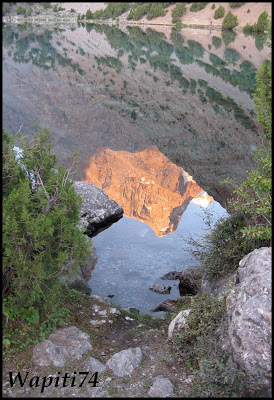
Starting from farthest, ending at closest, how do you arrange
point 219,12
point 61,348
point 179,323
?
1. point 219,12
2. point 179,323
3. point 61,348

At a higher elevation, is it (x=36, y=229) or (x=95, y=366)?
(x=36, y=229)

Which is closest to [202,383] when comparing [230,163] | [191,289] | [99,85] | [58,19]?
[191,289]

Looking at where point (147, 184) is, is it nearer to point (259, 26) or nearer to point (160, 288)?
point (160, 288)

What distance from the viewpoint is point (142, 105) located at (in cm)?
2811

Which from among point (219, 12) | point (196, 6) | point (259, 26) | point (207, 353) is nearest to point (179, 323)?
point (207, 353)

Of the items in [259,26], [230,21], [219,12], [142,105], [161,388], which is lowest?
[161,388]

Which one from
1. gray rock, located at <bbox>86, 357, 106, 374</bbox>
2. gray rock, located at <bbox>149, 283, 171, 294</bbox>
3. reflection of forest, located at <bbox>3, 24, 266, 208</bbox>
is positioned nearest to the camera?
gray rock, located at <bbox>86, 357, 106, 374</bbox>

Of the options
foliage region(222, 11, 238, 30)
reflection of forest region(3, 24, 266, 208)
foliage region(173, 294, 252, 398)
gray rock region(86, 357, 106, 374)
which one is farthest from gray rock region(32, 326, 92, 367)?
foliage region(222, 11, 238, 30)

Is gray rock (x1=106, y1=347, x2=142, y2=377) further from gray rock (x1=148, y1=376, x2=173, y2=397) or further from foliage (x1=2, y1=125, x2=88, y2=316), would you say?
foliage (x1=2, y1=125, x2=88, y2=316)

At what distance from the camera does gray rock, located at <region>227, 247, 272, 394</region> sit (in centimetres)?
506

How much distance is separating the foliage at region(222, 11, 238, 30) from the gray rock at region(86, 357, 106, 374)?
9557 centimetres

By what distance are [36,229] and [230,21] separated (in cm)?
9509

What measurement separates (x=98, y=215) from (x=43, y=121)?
45.1 ft

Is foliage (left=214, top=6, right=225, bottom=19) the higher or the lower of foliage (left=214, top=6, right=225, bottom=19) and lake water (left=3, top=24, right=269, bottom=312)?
the higher
